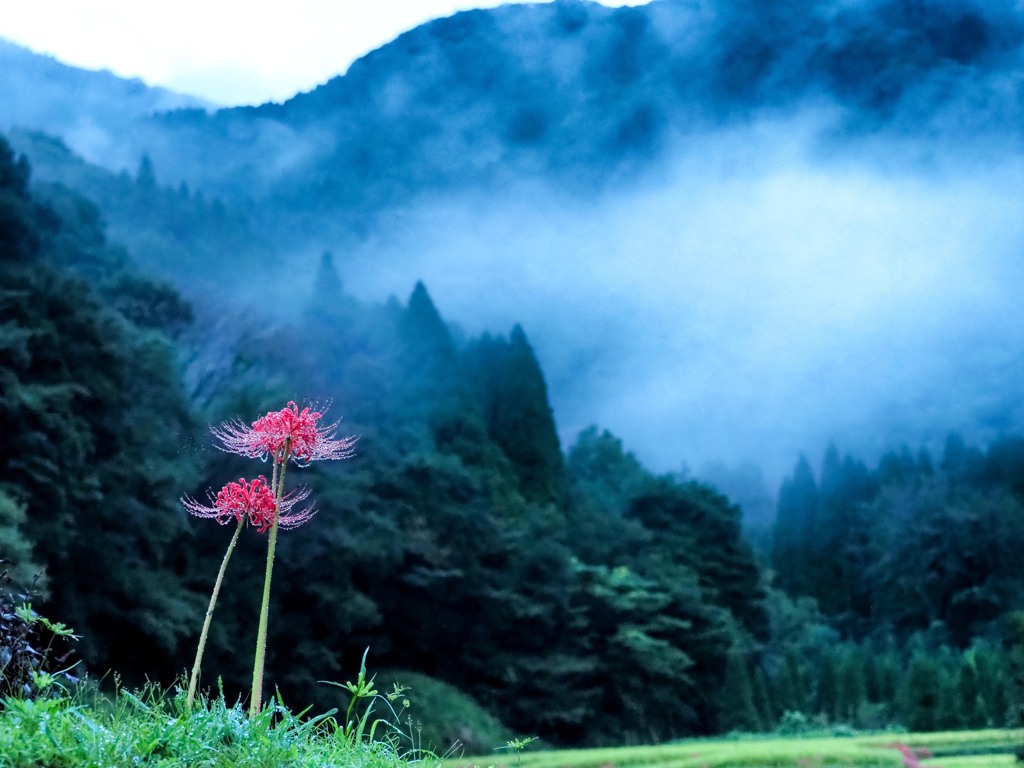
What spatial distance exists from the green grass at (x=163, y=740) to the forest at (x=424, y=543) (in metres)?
5.96

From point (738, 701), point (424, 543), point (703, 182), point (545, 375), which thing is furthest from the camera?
point (703, 182)

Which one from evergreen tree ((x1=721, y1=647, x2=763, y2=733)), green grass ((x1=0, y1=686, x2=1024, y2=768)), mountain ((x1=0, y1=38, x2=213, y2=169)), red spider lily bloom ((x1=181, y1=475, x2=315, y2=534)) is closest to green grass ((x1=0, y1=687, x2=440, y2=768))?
green grass ((x1=0, y1=686, x2=1024, y2=768))

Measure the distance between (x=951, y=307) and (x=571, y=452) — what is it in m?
25.2

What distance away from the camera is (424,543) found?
59.5 ft

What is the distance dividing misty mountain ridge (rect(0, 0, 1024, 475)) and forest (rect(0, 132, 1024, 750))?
41.3ft

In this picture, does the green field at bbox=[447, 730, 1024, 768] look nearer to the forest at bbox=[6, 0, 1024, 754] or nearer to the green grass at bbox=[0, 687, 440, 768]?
the forest at bbox=[6, 0, 1024, 754]

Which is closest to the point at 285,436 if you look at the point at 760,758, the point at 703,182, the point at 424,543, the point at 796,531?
the point at 760,758

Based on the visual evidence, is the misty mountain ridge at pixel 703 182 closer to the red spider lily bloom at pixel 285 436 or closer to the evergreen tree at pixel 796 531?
the evergreen tree at pixel 796 531

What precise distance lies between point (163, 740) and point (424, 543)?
16641mm

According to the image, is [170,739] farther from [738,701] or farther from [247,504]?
[738,701]

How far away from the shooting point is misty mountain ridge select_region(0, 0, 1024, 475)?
46.1 m

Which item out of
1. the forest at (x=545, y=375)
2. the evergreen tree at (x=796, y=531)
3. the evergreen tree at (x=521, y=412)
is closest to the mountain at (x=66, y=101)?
the forest at (x=545, y=375)

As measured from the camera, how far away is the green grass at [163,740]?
1.55 meters

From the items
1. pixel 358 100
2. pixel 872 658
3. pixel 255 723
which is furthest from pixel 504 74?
pixel 255 723
